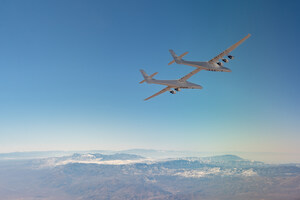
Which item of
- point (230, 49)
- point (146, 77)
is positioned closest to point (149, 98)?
point (146, 77)

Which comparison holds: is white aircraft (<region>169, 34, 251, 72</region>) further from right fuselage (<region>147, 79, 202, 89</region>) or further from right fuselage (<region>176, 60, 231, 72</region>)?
right fuselage (<region>147, 79, 202, 89</region>)

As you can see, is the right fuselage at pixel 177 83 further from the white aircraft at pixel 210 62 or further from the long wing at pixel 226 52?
the long wing at pixel 226 52

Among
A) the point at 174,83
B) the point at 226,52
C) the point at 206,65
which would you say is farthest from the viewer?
the point at 174,83

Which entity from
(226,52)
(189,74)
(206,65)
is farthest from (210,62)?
(189,74)

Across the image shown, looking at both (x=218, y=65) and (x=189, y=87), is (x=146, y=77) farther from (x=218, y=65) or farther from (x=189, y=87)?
(x=218, y=65)

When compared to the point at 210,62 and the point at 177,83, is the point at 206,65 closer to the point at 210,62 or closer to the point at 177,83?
the point at 210,62

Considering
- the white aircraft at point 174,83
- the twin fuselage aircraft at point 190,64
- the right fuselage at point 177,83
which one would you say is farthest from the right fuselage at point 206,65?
the right fuselage at point 177,83

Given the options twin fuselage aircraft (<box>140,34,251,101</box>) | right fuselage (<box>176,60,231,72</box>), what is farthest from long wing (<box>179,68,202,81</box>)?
right fuselage (<box>176,60,231,72</box>)

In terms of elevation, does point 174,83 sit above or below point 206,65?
below

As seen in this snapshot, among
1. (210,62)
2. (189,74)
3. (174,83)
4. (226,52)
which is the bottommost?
(174,83)

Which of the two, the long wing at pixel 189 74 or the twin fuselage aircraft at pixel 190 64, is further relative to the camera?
the long wing at pixel 189 74

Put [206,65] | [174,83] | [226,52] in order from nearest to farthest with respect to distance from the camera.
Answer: [226,52]
[206,65]
[174,83]
